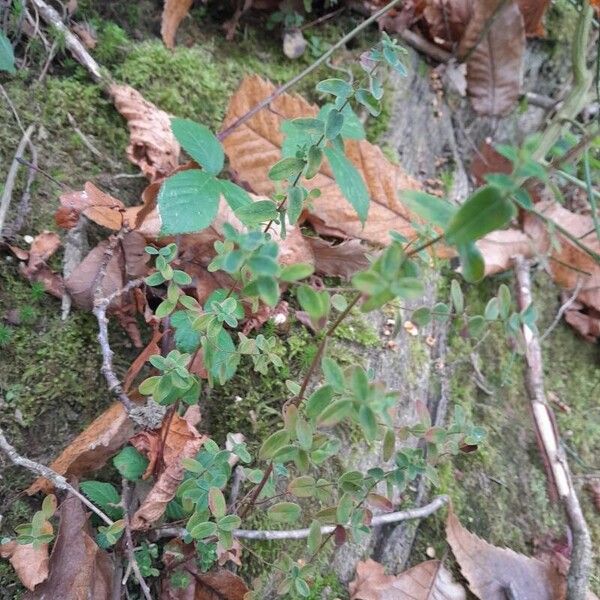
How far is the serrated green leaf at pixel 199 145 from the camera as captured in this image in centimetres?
131

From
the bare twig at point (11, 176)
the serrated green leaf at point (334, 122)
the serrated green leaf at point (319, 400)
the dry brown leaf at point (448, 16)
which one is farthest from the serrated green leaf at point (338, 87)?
the dry brown leaf at point (448, 16)

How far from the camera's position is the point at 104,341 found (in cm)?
131

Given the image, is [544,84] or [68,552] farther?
[544,84]

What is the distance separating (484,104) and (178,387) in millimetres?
1844

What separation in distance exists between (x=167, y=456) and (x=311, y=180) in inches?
37.1

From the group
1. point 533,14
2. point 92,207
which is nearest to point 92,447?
point 92,207

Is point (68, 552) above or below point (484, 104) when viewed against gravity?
below

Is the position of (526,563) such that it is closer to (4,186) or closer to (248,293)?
(248,293)

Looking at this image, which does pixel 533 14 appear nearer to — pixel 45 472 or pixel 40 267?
pixel 40 267

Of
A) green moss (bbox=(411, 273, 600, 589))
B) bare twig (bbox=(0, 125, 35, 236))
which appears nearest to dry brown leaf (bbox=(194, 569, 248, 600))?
green moss (bbox=(411, 273, 600, 589))

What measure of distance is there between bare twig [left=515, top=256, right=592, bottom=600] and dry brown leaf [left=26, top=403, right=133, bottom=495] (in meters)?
0.94

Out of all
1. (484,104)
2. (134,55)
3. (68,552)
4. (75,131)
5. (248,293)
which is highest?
(484,104)

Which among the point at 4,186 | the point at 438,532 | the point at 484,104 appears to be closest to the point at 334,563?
the point at 438,532

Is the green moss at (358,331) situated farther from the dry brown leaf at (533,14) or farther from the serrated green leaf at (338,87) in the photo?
the dry brown leaf at (533,14)
